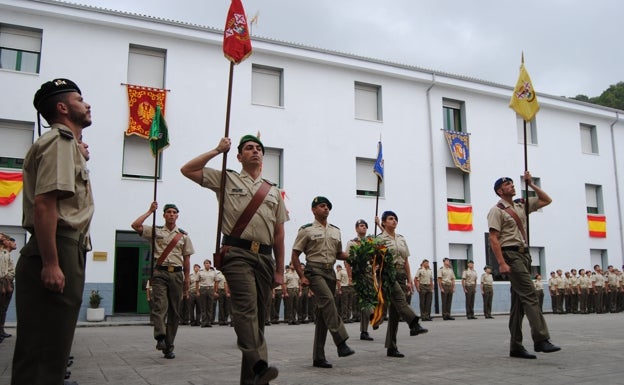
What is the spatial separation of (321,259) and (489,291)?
17.0 m

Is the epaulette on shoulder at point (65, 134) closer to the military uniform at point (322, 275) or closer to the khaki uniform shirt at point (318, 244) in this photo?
the military uniform at point (322, 275)

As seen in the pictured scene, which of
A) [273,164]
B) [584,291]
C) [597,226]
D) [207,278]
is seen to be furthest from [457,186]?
[207,278]

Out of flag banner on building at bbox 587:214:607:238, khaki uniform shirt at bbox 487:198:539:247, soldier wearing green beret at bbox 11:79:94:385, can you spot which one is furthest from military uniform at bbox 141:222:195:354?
flag banner on building at bbox 587:214:607:238

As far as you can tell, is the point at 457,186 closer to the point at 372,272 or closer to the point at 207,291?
the point at 207,291

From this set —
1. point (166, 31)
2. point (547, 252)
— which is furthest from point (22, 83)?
point (547, 252)

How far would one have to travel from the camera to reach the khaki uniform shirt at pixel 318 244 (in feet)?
26.1

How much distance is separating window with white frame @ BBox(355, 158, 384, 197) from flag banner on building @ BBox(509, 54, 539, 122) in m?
13.9

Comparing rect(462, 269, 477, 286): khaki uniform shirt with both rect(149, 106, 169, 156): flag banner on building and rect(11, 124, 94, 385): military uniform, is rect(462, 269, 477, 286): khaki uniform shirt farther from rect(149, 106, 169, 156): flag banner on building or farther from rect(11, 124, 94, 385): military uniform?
rect(11, 124, 94, 385): military uniform

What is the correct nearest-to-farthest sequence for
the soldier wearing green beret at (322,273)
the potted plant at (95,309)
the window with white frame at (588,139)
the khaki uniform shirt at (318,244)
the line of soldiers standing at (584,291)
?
the soldier wearing green beret at (322,273)
the khaki uniform shirt at (318,244)
the potted plant at (95,309)
the line of soldiers standing at (584,291)
the window with white frame at (588,139)

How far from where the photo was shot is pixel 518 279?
7477 millimetres

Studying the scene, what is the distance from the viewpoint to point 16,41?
19.0 metres

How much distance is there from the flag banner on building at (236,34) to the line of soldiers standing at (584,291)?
2273 centimetres

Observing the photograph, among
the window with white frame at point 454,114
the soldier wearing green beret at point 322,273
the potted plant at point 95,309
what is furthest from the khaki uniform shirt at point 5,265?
the window with white frame at point 454,114

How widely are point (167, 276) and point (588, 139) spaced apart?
28.2m
